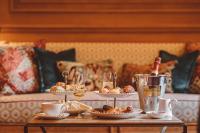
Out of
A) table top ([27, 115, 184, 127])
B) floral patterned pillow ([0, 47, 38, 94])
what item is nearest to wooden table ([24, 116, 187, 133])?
table top ([27, 115, 184, 127])

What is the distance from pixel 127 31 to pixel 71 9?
1.89 feet

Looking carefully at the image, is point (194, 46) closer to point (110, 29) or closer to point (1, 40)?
point (110, 29)

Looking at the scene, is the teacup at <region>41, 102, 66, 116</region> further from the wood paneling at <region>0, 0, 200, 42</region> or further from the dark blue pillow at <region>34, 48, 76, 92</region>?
the wood paneling at <region>0, 0, 200, 42</region>

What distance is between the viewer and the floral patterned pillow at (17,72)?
13.0ft

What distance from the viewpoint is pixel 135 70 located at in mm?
4219

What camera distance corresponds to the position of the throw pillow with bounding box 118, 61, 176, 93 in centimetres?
407

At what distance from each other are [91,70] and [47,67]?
0.39 meters

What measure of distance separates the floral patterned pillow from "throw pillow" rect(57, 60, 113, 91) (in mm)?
259

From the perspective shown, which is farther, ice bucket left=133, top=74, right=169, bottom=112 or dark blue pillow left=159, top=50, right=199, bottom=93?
dark blue pillow left=159, top=50, right=199, bottom=93

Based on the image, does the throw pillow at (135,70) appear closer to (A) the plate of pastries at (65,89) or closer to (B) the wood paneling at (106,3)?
(B) the wood paneling at (106,3)

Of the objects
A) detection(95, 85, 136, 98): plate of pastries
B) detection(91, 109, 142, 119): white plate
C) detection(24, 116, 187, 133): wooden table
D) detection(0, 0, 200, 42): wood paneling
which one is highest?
detection(0, 0, 200, 42): wood paneling

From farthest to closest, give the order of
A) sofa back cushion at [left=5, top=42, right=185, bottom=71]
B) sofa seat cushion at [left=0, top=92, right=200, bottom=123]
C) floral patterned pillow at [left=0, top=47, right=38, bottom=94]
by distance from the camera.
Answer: sofa back cushion at [left=5, top=42, right=185, bottom=71]
floral patterned pillow at [left=0, top=47, right=38, bottom=94]
sofa seat cushion at [left=0, top=92, right=200, bottom=123]

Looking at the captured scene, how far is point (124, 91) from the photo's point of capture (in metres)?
2.96

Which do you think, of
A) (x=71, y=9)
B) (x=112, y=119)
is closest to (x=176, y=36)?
(x=71, y=9)
